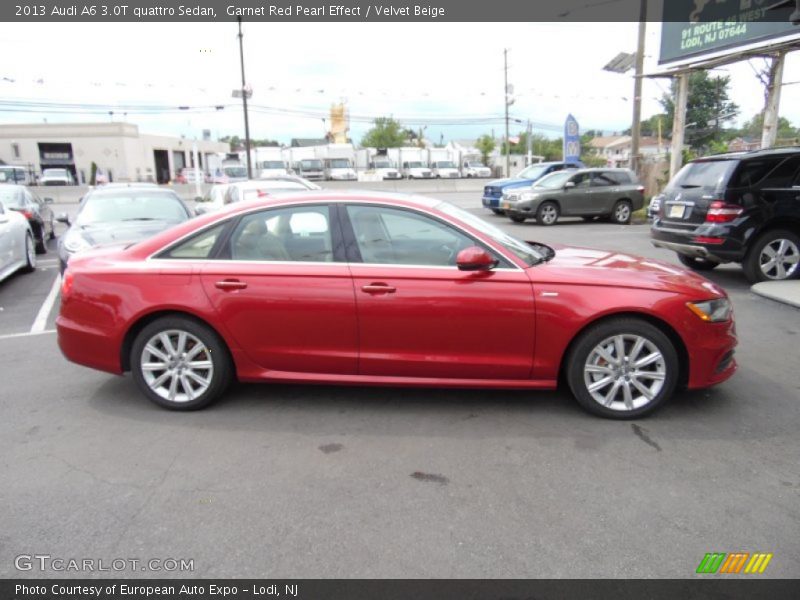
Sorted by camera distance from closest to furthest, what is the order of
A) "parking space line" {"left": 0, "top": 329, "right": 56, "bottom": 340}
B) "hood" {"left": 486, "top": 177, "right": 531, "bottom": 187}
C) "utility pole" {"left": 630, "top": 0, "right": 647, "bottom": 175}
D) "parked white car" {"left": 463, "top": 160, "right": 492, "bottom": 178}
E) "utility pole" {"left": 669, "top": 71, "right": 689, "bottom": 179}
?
"parking space line" {"left": 0, "top": 329, "right": 56, "bottom": 340} < "utility pole" {"left": 669, "top": 71, "right": 689, "bottom": 179} < "utility pole" {"left": 630, "top": 0, "right": 647, "bottom": 175} < "hood" {"left": 486, "top": 177, "right": 531, "bottom": 187} < "parked white car" {"left": 463, "top": 160, "right": 492, "bottom": 178}

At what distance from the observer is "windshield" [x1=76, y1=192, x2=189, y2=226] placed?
28.6 feet

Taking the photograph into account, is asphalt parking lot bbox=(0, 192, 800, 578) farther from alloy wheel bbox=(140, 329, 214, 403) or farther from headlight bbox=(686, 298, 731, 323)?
headlight bbox=(686, 298, 731, 323)

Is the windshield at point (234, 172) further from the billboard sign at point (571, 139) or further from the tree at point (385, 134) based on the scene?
the tree at point (385, 134)

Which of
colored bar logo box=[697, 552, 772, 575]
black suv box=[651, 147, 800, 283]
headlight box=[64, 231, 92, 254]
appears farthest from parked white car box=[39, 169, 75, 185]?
colored bar logo box=[697, 552, 772, 575]

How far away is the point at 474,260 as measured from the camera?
3809 mm

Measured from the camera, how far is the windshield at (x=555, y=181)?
16.9m

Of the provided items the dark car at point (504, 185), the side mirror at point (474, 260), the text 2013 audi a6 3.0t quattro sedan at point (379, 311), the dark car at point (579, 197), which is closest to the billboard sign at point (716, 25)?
the dark car at point (579, 197)

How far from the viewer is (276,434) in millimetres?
3805

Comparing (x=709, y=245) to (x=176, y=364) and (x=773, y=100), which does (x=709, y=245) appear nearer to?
(x=176, y=364)

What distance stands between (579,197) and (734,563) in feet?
50.8

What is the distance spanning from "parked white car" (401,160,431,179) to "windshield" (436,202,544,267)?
44.1m

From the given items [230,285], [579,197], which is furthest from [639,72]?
[230,285]

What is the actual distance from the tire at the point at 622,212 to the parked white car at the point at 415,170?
31.5m
